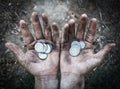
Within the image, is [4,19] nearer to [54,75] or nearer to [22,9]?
[22,9]

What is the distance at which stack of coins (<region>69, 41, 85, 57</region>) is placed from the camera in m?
3.03

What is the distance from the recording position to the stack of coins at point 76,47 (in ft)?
9.95

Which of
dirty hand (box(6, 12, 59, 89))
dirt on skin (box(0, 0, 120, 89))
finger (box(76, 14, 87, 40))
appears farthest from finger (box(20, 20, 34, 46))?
dirt on skin (box(0, 0, 120, 89))

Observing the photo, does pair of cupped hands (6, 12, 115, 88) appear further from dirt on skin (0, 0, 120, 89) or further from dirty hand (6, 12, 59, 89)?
dirt on skin (0, 0, 120, 89)

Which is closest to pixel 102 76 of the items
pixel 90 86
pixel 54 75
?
pixel 90 86

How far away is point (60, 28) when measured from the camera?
398cm

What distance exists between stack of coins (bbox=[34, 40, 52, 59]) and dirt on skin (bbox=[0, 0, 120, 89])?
86 cm

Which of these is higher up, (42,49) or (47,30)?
(47,30)

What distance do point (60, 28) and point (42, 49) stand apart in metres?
0.98

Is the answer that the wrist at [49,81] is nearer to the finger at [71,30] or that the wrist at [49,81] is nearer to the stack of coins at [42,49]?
the stack of coins at [42,49]

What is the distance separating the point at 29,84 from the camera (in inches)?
152

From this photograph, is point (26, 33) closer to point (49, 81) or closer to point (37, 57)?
point (37, 57)

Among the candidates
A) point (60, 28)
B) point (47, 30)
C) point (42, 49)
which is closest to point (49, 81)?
point (42, 49)

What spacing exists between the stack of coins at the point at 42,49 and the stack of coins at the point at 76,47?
18cm
